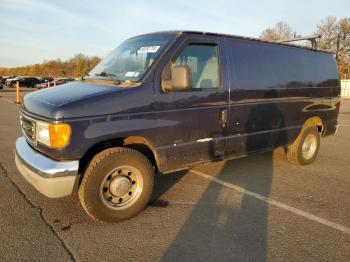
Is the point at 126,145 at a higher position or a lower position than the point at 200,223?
higher

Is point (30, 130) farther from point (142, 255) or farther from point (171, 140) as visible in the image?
point (142, 255)

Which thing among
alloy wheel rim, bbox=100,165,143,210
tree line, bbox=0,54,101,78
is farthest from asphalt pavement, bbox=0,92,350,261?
tree line, bbox=0,54,101,78

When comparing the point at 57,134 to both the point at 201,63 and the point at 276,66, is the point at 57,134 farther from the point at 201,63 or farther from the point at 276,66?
the point at 276,66

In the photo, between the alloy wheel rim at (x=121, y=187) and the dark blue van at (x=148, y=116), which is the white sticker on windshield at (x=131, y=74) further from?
the alloy wheel rim at (x=121, y=187)

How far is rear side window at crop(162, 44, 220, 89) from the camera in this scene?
430 centimetres

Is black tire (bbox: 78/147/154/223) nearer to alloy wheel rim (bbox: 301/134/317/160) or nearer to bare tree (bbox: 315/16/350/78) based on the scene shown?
alloy wheel rim (bbox: 301/134/317/160)

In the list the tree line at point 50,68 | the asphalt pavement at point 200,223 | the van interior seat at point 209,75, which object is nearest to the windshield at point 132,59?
the van interior seat at point 209,75

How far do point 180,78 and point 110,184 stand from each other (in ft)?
4.78

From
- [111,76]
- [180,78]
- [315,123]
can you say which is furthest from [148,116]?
[315,123]

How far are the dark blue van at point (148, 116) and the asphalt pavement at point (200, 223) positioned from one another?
416 mm

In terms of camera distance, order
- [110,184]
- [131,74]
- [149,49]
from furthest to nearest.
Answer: [149,49] < [131,74] < [110,184]

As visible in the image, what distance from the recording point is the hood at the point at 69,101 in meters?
3.43

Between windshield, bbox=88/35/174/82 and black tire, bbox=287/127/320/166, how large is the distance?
11.3 feet

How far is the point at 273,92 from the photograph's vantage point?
5.43 metres
